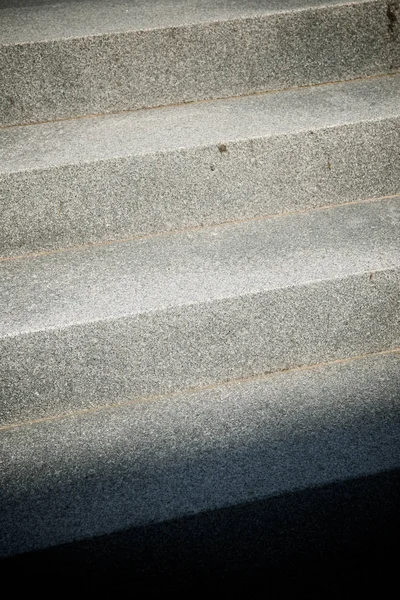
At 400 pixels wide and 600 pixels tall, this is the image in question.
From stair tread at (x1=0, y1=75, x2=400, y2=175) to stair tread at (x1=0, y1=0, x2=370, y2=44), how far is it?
24cm

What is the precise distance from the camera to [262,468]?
1049 millimetres

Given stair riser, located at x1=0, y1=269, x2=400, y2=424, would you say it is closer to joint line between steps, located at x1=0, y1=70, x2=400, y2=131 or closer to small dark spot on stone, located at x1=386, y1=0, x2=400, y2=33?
joint line between steps, located at x1=0, y1=70, x2=400, y2=131

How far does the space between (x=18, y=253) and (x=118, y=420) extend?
21.0 inches

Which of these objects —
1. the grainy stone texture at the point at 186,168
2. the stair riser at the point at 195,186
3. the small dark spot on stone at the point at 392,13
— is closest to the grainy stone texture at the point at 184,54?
the small dark spot on stone at the point at 392,13

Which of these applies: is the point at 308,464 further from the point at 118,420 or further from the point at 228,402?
the point at 118,420

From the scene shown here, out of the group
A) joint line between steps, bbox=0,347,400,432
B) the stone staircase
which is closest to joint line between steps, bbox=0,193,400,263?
the stone staircase

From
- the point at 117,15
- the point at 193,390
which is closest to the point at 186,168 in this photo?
the point at 193,390

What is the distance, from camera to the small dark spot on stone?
154cm

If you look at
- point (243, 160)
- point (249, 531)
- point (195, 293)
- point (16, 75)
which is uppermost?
point (16, 75)

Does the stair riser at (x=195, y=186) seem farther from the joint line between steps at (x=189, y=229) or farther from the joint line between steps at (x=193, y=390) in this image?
the joint line between steps at (x=193, y=390)

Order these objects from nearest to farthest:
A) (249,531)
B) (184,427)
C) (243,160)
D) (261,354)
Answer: (249,531) → (184,427) → (261,354) → (243,160)

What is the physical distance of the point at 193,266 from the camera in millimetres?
1233

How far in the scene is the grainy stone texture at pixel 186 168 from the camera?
130 cm

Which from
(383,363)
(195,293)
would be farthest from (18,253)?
(383,363)
